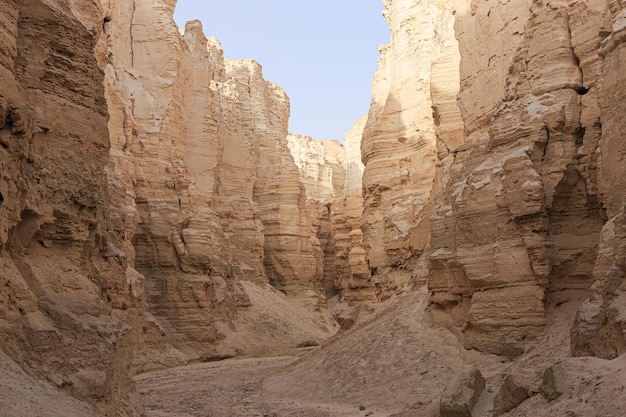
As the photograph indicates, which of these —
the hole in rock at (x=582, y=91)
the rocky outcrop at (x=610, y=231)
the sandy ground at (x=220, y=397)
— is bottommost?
the sandy ground at (x=220, y=397)

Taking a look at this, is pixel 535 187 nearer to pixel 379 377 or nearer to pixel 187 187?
pixel 379 377

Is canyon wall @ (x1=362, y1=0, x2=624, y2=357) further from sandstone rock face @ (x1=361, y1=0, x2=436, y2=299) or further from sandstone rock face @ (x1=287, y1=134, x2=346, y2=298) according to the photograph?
sandstone rock face @ (x1=287, y1=134, x2=346, y2=298)

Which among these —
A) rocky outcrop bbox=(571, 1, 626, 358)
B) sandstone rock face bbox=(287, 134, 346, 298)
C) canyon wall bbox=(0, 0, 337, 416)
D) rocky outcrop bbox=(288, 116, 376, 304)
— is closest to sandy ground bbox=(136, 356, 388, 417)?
canyon wall bbox=(0, 0, 337, 416)

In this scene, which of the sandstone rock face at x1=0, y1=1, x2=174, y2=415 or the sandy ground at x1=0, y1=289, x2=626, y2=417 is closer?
the sandy ground at x1=0, y1=289, x2=626, y2=417

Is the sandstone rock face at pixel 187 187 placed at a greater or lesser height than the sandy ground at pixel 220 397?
greater

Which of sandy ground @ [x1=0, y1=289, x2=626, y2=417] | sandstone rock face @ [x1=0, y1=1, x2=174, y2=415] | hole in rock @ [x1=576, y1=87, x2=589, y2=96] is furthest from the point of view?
hole in rock @ [x1=576, y1=87, x2=589, y2=96]

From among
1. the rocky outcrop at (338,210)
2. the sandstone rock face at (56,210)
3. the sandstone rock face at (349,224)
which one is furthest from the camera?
the sandstone rock face at (349,224)

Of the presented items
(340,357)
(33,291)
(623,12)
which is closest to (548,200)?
(623,12)

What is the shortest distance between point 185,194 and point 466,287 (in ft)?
66.0

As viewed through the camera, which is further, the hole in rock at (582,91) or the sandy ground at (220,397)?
the hole in rock at (582,91)

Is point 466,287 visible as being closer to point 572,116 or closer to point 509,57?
point 572,116

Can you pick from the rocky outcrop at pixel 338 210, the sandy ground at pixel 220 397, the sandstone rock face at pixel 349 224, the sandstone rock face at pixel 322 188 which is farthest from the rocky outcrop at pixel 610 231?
the sandstone rock face at pixel 322 188

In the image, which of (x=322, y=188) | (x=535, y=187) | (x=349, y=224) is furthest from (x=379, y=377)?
(x=322, y=188)

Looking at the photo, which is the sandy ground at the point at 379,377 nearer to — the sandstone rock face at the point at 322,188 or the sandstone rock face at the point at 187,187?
the sandstone rock face at the point at 187,187
